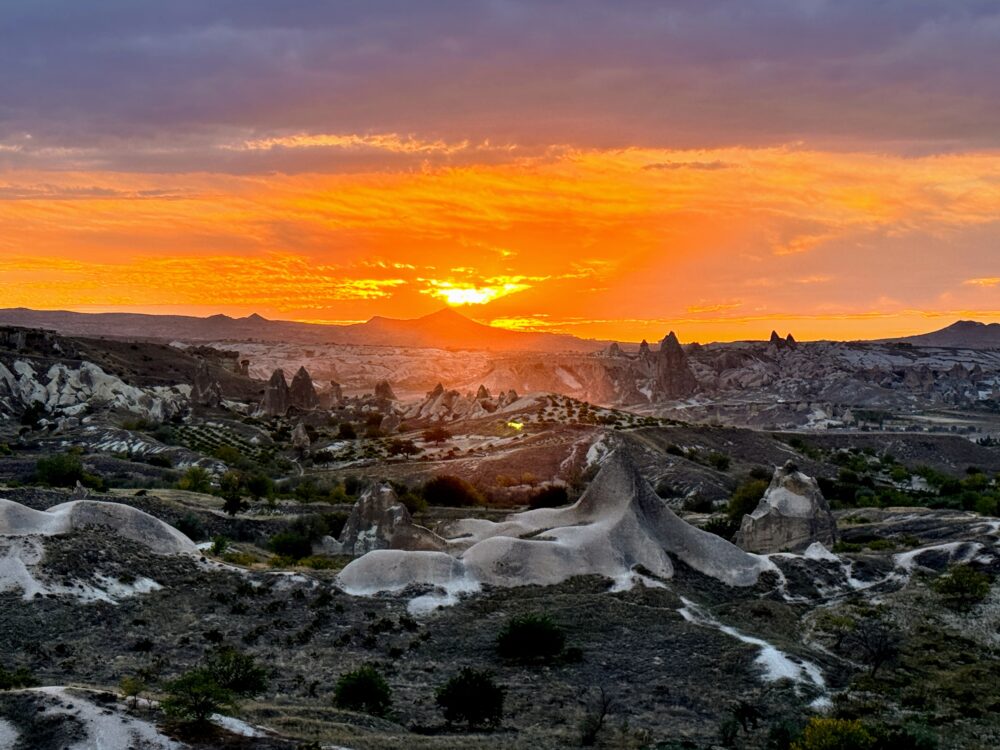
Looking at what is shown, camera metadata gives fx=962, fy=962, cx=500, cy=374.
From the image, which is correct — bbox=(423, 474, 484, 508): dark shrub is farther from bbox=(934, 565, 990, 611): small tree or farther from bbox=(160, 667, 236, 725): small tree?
bbox=(160, 667, 236, 725): small tree

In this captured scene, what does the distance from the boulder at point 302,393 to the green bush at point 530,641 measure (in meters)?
93.7

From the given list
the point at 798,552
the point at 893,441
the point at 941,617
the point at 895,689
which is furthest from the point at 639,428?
the point at 895,689

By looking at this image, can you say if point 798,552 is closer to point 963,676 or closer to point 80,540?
point 963,676

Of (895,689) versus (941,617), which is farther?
(941,617)

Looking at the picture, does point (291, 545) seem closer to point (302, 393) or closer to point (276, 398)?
point (276, 398)

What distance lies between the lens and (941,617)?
3488 centimetres

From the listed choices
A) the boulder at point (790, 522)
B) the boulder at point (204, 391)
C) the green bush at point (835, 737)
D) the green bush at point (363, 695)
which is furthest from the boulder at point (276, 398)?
the green bush at point (835, 737)

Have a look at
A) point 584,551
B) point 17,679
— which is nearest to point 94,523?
point 17,679

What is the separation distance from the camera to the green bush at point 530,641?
2856cm

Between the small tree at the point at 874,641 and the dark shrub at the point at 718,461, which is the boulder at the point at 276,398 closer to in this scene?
the dark shrub at the point at 718,461

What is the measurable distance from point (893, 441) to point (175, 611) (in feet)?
355

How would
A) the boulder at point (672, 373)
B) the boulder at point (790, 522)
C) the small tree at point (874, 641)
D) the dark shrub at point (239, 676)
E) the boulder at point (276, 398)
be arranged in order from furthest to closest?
1. the boulder at point (672, 373)
2. the boulder at point (276, 398)
3. the boulder at point (790, 522)
4. the small tree at point (874, 641)
5. the dark shrub at point (239, 676)

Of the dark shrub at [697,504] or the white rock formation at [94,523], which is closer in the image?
the white rock formation at [94,523]

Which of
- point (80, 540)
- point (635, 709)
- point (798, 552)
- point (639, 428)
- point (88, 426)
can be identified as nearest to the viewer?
point (635, 709)
